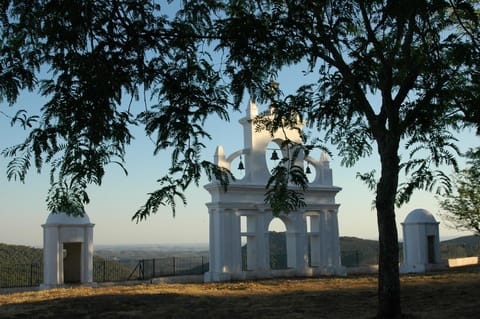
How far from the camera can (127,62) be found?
723 cm

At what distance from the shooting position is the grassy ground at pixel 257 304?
40.1 feet

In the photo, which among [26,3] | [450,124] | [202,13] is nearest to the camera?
[26,3]

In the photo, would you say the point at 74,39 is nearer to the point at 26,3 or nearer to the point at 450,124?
the point at 26,3

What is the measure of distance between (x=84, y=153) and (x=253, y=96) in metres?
2.95

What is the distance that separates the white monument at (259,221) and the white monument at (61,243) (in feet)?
16.7

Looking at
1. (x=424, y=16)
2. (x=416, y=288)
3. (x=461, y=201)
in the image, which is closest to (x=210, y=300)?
(x=416, y=288)

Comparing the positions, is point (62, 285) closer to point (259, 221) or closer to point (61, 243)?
point (61, 243)

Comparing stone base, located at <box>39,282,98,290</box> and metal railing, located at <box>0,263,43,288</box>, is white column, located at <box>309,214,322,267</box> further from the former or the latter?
metal railing, located at <box>0,263,43,288</box>

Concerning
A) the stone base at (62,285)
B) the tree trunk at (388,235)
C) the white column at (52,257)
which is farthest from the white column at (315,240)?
the tree trunk at (388,235)

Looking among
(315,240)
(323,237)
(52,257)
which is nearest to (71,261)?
(52,257)

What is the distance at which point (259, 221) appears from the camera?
25422 mm

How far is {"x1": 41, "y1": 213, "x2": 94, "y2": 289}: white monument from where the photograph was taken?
21984 millimetres

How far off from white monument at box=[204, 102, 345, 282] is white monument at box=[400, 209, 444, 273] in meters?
4.68

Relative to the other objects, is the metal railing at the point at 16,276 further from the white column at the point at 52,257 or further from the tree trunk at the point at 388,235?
the tree trunk at the point at 388,235
